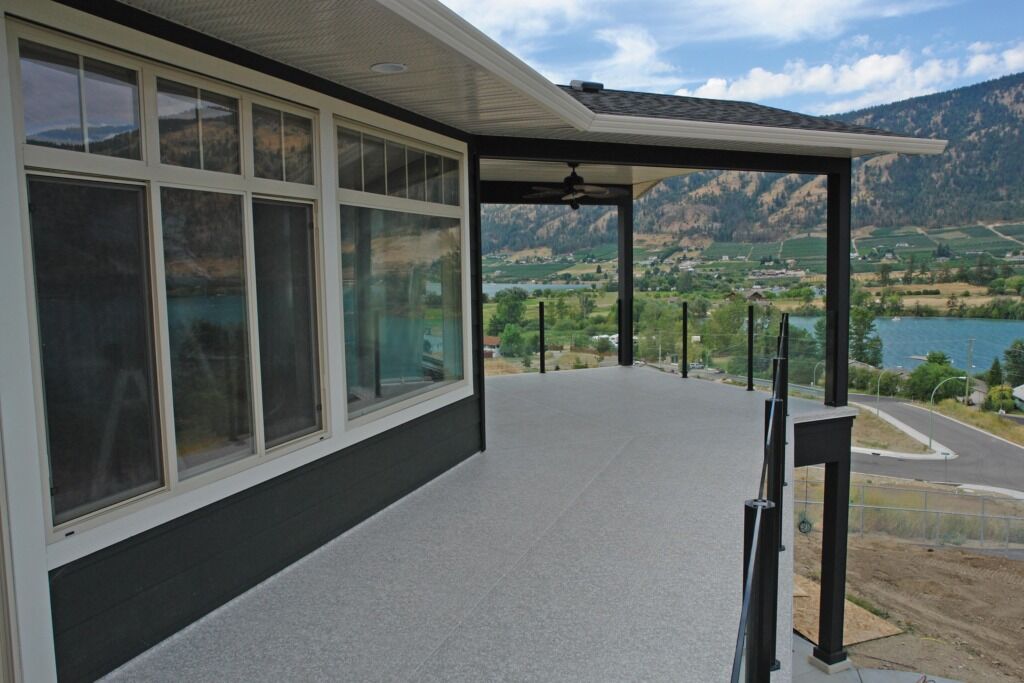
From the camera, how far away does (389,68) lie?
3816 millimetres

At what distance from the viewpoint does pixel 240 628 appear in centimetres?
328

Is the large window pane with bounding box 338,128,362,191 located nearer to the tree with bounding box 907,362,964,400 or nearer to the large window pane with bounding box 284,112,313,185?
the large window pane with bounding box 284,112,313,185

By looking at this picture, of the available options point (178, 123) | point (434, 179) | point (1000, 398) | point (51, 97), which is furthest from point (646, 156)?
point (1000, 398)

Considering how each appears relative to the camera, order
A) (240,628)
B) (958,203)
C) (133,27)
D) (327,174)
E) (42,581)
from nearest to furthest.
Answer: (42,581), (133,27), (240,628), (327,174), (958,203)

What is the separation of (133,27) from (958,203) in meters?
28.5

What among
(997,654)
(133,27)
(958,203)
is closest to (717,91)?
(958,203)

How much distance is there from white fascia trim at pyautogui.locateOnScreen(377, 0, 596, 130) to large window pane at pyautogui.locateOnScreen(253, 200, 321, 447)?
126 centimetres

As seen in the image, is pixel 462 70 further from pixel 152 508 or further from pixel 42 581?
pixel 42 581

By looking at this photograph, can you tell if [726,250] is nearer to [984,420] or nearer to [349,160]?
[984,420]

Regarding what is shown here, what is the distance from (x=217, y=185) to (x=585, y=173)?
6620 millimetres

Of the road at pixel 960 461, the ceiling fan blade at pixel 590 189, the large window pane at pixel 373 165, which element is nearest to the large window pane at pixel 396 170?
the large window pane at pixel 373 165

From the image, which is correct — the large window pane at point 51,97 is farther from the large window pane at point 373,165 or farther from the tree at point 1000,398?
the tree at point 1000,398

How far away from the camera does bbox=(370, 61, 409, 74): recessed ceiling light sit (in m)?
3.74

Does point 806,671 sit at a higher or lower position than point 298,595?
lower
